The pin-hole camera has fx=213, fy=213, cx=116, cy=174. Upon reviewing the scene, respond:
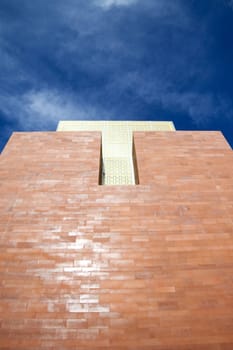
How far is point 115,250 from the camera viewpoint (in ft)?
15.1

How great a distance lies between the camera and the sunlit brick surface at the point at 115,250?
372cm

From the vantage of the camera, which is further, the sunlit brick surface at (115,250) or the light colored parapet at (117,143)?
the light colored parapet at (117,143)

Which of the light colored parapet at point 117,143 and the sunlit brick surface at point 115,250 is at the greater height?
the light colored parapet at point 117,143

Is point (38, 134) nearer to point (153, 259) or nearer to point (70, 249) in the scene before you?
point (70, 249)

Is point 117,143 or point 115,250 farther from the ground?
point 117,143

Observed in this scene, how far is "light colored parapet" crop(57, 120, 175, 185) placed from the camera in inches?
303

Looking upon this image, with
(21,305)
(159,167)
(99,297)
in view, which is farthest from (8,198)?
(159,167)

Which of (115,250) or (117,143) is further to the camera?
(117,143)

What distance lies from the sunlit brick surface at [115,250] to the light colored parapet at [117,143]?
57.9 inches

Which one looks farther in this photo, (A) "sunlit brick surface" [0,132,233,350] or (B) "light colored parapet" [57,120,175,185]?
(B) "light colored parapet" [57,120,175,185]

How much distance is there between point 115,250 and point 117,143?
219 inches

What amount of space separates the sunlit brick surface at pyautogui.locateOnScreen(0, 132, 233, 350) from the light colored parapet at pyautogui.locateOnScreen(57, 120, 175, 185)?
1.47 m

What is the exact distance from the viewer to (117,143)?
9.27 metres

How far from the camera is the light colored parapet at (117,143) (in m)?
7.71
